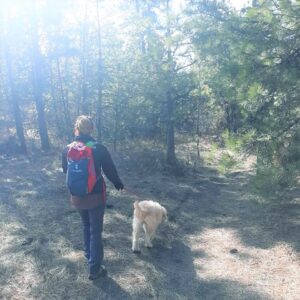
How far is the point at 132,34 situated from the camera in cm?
1371

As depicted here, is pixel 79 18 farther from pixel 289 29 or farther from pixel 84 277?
pixel 84 277

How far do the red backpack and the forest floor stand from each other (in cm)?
135

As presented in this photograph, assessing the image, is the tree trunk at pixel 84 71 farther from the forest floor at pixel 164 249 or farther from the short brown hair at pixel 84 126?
the short brown hair at pixel 84 126

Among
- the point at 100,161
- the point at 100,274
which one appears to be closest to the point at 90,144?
the point at 100,161

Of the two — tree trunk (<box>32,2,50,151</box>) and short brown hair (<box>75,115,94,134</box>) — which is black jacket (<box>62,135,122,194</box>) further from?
tree trunk (<box>32,2,50,151</box>)

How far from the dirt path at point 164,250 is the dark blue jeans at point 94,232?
277 mm

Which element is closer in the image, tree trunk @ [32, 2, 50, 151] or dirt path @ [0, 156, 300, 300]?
dirt path @ [0, 156, 300, 300]

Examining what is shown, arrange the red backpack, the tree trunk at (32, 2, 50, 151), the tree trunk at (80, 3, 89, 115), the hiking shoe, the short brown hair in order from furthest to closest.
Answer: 1. the tree trunk at (32, 2, 50, 151)
2. the tree trunk at (80, 3, 89, 115)
3. the hiking shoe
4. the short brown hair
5. the red backpack

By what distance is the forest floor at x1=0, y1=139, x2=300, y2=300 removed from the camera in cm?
479

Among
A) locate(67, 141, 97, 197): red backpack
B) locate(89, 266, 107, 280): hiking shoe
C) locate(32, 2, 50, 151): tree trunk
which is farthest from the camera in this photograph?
locate(32, 2, 50, 151): tree trunk

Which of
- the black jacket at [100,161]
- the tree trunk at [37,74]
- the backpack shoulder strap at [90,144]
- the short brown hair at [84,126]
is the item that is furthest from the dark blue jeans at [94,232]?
the tree trunk at [37,74]

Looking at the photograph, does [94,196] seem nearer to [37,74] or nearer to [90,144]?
[90,144]

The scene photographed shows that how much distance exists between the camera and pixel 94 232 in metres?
4.74

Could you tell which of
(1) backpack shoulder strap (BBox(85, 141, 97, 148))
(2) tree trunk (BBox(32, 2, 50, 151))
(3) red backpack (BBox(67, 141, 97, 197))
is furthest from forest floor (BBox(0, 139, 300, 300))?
(2) tree trunk (BBox(32, 2, 50, 151))
